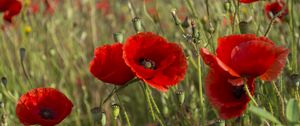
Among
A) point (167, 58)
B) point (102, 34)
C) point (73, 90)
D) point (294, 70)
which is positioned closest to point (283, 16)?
point (294, 70)

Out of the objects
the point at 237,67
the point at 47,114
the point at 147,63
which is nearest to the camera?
the point at 237,67

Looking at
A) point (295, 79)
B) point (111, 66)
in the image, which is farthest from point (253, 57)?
point (111, 66)

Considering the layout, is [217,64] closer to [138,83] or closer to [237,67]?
[237,67]

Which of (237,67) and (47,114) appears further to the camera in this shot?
(47,114)

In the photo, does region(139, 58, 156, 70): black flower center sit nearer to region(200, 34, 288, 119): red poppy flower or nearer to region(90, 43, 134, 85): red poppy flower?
region(90, 43, 134, 85): red poppy flower

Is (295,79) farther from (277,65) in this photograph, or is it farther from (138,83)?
(138,83)

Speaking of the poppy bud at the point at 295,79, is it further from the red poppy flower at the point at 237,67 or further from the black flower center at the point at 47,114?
the black flower center at the point at 47,114

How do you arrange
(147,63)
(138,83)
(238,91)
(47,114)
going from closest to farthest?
(238,91) < (147,63) < (47,114) < (138,83)

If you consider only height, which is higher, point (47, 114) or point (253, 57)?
point (253, 57)
